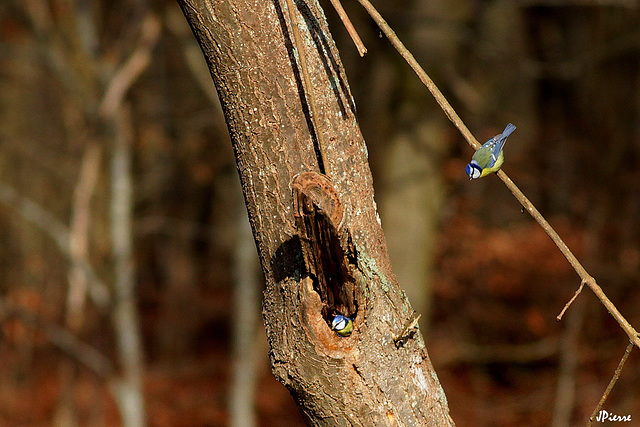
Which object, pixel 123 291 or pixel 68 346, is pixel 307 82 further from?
pixel 68 346

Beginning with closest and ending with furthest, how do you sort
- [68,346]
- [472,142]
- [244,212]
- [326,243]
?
[326,243] < [472,142] < [68,346] < [244,212]

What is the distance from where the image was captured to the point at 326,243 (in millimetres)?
939

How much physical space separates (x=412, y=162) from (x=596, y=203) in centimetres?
250

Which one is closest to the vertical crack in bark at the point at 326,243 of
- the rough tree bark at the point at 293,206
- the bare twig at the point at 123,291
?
the rough tree bark at the point at 293,206

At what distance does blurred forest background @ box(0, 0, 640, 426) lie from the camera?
4.04 metres

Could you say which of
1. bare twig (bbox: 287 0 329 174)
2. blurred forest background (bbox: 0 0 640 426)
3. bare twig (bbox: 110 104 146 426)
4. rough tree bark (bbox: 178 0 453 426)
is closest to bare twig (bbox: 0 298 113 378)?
blurred forest background (bbox: 0 0 640 426)

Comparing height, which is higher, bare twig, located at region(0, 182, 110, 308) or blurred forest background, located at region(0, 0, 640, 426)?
blurred forest background, located at region(0, 0, 640, 426)

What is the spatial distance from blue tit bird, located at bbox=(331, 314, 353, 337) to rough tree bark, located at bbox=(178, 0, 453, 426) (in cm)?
1

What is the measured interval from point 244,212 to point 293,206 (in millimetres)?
3001

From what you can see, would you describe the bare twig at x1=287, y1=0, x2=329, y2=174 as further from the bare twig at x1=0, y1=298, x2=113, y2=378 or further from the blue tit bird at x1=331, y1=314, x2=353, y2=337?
the bare twig at x1=0, y1=298, x2=113, y2=378

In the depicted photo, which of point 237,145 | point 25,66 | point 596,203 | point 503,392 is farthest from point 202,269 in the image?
point 237,145

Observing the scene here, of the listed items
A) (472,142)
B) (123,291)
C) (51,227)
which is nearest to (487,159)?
(472,142)

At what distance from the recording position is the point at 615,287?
580cm

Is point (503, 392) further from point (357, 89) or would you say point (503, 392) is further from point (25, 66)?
point (25, 66)
